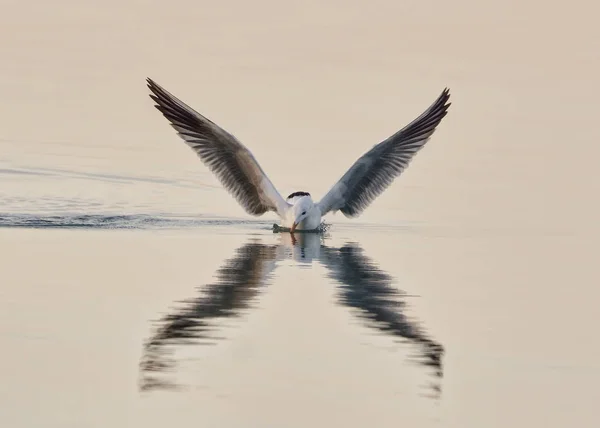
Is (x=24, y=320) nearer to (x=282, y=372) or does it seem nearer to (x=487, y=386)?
(x=282, y=372)

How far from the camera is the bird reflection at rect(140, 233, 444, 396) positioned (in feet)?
32.6

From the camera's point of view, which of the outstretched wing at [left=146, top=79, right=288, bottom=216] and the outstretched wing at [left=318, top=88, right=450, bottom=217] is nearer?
the outstretched wing at [left=146, top=79, right=288, bottom=216]

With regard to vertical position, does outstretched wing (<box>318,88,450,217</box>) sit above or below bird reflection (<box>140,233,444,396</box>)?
above

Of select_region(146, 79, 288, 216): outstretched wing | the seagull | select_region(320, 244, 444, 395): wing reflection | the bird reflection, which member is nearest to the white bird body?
the seagull

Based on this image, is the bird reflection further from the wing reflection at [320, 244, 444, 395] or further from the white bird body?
the white bird body

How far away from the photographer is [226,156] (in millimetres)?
18344

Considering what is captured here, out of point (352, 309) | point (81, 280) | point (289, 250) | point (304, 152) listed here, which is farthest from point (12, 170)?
point (352, 309)

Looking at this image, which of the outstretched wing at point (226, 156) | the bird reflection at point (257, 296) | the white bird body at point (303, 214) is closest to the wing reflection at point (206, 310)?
the bird reflection at point (257, 296)

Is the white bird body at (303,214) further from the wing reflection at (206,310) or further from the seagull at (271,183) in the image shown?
the wing reflection at (206,310)

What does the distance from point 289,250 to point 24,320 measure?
5275 mm

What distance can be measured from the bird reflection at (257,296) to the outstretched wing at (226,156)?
1.83m

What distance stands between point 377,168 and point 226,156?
1.89 metres

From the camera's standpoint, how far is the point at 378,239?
1684 cm

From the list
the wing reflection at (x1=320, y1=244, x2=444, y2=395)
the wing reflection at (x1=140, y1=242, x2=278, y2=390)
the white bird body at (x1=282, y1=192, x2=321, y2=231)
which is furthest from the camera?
the white bird body at (x1=282, y1=192, x2=321, y2=231)
